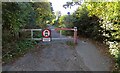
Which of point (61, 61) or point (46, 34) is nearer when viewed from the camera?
point (61, 61)

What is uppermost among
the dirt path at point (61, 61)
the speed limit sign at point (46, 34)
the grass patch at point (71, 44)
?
the speed limit sign at point (46, 34)

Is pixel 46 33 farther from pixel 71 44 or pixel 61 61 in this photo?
pixel 61 61

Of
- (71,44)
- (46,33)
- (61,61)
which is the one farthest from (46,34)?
(61,61)

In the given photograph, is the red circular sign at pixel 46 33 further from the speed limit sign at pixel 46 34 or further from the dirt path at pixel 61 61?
the dirt path at pixel 61 61

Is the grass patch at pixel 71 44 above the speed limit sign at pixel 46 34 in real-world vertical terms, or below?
below

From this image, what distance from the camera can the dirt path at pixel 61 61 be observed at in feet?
18.6

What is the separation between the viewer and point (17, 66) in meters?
5.70

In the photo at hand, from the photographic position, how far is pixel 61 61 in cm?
638

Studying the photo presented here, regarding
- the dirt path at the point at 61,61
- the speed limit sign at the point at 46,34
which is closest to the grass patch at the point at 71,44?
the dirt path at the point at 61,61

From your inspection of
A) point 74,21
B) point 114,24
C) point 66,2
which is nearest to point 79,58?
point 114,24

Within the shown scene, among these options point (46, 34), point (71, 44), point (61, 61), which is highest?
point (46, 34)

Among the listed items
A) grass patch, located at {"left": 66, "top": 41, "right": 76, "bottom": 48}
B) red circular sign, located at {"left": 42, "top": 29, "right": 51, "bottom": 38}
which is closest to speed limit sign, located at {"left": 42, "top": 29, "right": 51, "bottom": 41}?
red circular sign, located at {"left": 42, "top": 29, "right": 51, "bottom": 38}

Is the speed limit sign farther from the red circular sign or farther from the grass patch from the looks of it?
the grass patch

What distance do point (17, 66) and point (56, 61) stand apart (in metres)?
1.43
